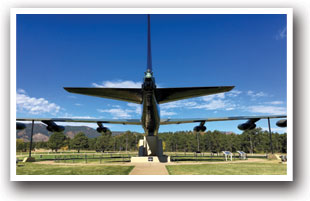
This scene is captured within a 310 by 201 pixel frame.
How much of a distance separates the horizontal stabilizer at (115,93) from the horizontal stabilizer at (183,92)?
1388mm

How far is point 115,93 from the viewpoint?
39.1 feet

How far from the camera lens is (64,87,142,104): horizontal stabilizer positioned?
1029 centimetres

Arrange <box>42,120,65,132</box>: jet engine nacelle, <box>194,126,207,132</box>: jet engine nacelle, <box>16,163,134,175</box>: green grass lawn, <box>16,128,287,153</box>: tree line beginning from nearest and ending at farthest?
<box>16,163,134,175</box>: green grass lawn
<box>42,120,65,132</box>: jet engine nacelle
<box>194,126,207,132</box>: jet engine nacelle
<box>16,128,287,153</box>: tree line

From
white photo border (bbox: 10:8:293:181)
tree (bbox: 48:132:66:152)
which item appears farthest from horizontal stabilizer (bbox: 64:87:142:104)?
tree (bbox: 48:132:66:152)

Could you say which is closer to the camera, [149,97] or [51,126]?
[149,97]

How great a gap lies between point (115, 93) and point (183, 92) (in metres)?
4.02

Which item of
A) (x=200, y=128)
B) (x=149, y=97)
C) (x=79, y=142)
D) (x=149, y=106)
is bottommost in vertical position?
(x=79, y=142)

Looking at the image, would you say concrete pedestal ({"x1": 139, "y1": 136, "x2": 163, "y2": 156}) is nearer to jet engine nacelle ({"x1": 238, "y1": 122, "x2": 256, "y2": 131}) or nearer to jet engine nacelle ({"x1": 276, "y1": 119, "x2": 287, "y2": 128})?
jet engine nacelle ({"x1": 238, "y1": 122, "x2": 256, "y2": 131})

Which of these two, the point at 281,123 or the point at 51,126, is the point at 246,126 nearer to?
the point at 281,123

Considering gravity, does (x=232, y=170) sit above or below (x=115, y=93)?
below

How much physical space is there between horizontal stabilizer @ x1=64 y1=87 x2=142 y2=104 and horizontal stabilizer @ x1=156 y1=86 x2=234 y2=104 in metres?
1.39

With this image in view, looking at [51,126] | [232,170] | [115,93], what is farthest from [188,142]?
[115,93]
